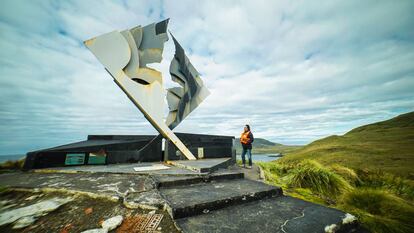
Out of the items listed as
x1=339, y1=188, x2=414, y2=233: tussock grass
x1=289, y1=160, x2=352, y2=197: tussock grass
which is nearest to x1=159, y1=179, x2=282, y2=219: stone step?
x1=339, y1=188, x2=414, y2=233: tussock grass

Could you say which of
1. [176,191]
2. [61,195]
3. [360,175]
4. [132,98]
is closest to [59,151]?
[132,98]

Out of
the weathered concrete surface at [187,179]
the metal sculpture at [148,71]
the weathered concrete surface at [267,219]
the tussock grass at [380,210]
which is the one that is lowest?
the tussock grass at [380,210]

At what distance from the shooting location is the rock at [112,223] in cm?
154

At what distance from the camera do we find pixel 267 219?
1.86 m

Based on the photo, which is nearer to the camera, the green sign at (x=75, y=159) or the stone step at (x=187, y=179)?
the stone step at (x=187, y=179)

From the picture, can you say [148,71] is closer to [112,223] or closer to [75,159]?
[75,159]

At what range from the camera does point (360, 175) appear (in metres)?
6.11

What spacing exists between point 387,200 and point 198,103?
704cm

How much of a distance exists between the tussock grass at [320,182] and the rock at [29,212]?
5282 mm

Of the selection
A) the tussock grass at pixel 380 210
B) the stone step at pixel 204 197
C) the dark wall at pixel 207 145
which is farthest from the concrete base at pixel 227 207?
the dark wall at pixel 207 145

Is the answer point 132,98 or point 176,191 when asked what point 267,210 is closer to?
point 176,191

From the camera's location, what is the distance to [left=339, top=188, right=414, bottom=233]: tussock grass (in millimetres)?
2293

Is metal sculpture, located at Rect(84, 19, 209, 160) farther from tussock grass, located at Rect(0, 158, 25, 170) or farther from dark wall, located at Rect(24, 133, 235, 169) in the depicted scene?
tussock grass, located at Rect(0, 158, 25, 170)

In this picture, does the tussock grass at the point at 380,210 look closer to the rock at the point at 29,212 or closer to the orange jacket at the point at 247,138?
the orange jacket at the point at 247,138
